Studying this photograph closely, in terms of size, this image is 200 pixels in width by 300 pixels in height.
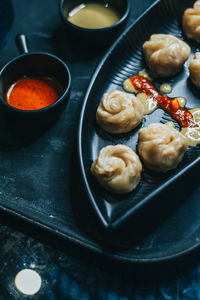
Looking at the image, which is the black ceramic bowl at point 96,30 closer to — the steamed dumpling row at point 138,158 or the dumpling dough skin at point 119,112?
the dumpling dough skin at point 119,112

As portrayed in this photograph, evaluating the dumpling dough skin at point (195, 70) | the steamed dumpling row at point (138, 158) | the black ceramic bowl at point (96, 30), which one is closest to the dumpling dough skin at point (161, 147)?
the steamed dumpling row at point (138, 158)

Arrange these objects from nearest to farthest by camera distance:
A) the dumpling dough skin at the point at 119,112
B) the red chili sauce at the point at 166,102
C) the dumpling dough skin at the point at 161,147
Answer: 1. the dumpling dough skin at the point at 161,147
2. the dumpling dough skin at the point at 119,112
3. the red chili sauce at the point at 166,102

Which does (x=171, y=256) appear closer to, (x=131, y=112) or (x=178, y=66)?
(x=131, y=112)

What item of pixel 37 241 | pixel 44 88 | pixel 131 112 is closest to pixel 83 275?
pixel 37 241

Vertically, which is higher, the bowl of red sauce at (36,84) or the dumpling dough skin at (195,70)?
the bowl of red sauce at (36,84)

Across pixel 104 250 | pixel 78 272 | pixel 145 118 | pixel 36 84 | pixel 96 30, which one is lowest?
pixel 78 272

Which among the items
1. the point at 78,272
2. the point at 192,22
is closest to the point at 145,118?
the point at 192,22

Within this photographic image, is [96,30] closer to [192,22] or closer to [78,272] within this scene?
[192,22]
